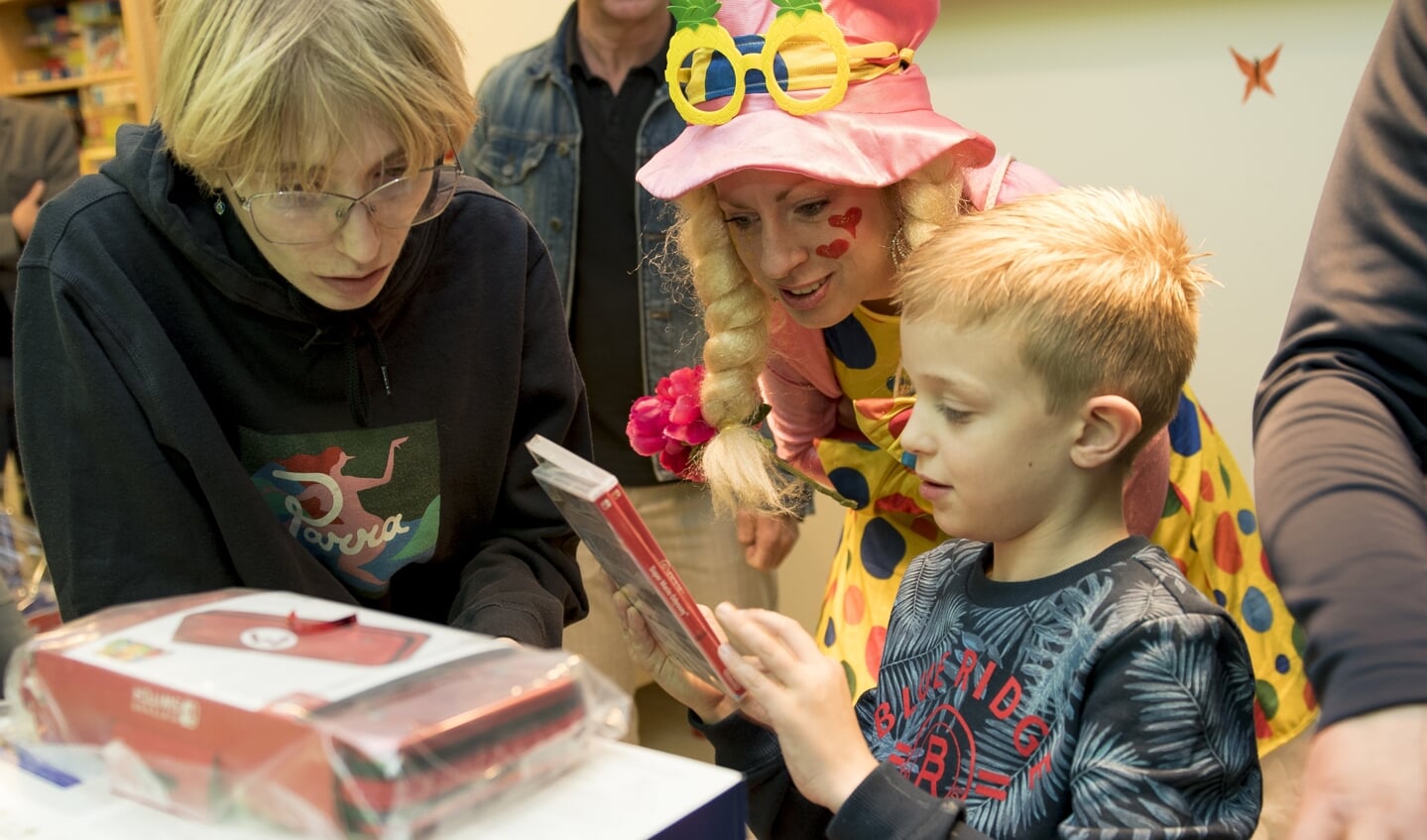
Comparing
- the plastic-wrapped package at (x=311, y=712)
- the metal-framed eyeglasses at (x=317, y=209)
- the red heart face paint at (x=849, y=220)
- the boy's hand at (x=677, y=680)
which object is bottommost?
the boy's hand at (x=677, y=680)

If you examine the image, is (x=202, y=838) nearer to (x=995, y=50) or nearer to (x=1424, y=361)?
(x=1424, y=361)

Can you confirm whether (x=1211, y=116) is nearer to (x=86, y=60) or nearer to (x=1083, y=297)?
(x=1083, y=297)

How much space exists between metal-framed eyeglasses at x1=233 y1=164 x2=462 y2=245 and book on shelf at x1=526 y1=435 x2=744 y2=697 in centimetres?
37

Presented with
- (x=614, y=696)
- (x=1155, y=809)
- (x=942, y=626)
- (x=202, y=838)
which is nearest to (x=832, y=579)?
(x=942, y=626)

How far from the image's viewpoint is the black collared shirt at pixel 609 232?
263cm

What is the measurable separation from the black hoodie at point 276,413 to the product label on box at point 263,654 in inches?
15.8

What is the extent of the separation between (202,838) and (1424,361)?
2.96 feet

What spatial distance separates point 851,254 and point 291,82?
71 cm

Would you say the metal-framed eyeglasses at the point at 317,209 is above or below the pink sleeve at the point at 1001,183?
above

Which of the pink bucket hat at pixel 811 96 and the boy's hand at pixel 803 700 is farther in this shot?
the pink bucket hat at pixel 811 96

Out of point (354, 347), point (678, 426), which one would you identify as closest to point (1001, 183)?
point (678, 426)

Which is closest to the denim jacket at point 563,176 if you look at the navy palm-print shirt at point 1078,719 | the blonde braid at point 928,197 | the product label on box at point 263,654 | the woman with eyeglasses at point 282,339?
the blonde braid at point 928,197

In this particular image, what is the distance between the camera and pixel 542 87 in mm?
2674

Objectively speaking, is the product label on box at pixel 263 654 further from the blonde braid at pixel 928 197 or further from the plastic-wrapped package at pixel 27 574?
the blonde braid at pixel 928 197
